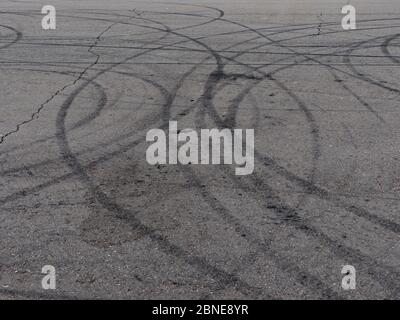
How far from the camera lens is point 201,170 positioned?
6.59 metres

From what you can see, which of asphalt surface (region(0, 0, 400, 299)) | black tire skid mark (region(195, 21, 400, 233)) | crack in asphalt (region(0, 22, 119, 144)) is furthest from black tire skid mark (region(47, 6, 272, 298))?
black tire skid mark (region(195, 21, 400, 233))

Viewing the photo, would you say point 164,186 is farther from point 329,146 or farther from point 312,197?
point 329,146

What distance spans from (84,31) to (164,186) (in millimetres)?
8080

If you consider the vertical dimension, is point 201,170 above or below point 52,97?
below

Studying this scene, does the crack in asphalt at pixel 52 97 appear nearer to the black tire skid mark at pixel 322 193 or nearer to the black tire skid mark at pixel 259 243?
the black tire skid mark at pixel 259 243

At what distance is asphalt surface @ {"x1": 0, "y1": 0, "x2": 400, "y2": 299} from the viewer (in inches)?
190

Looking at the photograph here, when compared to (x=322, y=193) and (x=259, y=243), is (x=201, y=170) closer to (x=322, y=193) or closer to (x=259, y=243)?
(x=322, y=193)

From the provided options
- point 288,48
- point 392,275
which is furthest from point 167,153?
point 288,48

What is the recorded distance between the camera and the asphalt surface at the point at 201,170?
4.83 metres

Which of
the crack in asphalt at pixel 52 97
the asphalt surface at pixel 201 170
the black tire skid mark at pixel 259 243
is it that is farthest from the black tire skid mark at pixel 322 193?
the crack in asphalt at pixel 52 97

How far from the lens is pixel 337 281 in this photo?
15.3 feet

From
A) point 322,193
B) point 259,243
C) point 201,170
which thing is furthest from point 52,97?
point 259,243

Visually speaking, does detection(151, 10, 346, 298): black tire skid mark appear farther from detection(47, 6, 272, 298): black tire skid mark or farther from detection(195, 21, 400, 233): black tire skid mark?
detection(195, 21, 400, 233): black tire skid mark

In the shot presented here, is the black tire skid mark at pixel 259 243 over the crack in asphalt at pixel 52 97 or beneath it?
beneath
